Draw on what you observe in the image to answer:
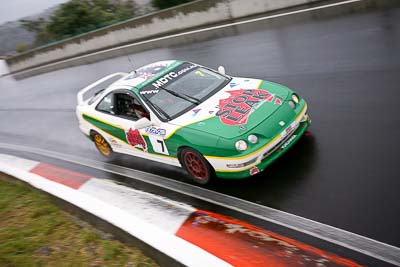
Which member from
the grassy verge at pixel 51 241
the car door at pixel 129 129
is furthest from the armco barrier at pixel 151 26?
the grassy verge at pixel 51 241

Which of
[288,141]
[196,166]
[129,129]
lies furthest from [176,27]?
[288,141]

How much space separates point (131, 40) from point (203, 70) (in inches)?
541

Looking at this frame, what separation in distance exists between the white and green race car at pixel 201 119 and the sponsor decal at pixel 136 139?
18mm

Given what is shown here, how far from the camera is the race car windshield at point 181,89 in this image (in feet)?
20.8

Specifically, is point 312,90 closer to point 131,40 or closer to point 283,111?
point 283,111

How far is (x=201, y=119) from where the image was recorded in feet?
19.2

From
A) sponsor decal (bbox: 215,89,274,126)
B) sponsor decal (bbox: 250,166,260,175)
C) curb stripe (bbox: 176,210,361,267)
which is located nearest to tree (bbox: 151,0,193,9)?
sponsor decal (bbox: 215,89,274,126)

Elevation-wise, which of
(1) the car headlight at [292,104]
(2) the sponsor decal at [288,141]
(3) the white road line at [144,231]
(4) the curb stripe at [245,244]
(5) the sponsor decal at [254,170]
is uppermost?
(1) the car headlight at [292,104]

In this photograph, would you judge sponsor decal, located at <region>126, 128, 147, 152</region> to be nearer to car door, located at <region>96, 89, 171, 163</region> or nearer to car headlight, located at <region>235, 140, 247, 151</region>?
car door, located at <region>96, 89, 171, 163</region>

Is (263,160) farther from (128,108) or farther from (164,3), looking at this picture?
(164,3)

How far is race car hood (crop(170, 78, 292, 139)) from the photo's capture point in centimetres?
556

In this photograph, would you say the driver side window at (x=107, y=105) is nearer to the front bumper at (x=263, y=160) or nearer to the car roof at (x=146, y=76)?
the car roof at (x=146, y=76)

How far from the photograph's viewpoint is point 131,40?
20047 millimetres

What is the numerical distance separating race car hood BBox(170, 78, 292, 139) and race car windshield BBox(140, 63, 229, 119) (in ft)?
0.62
